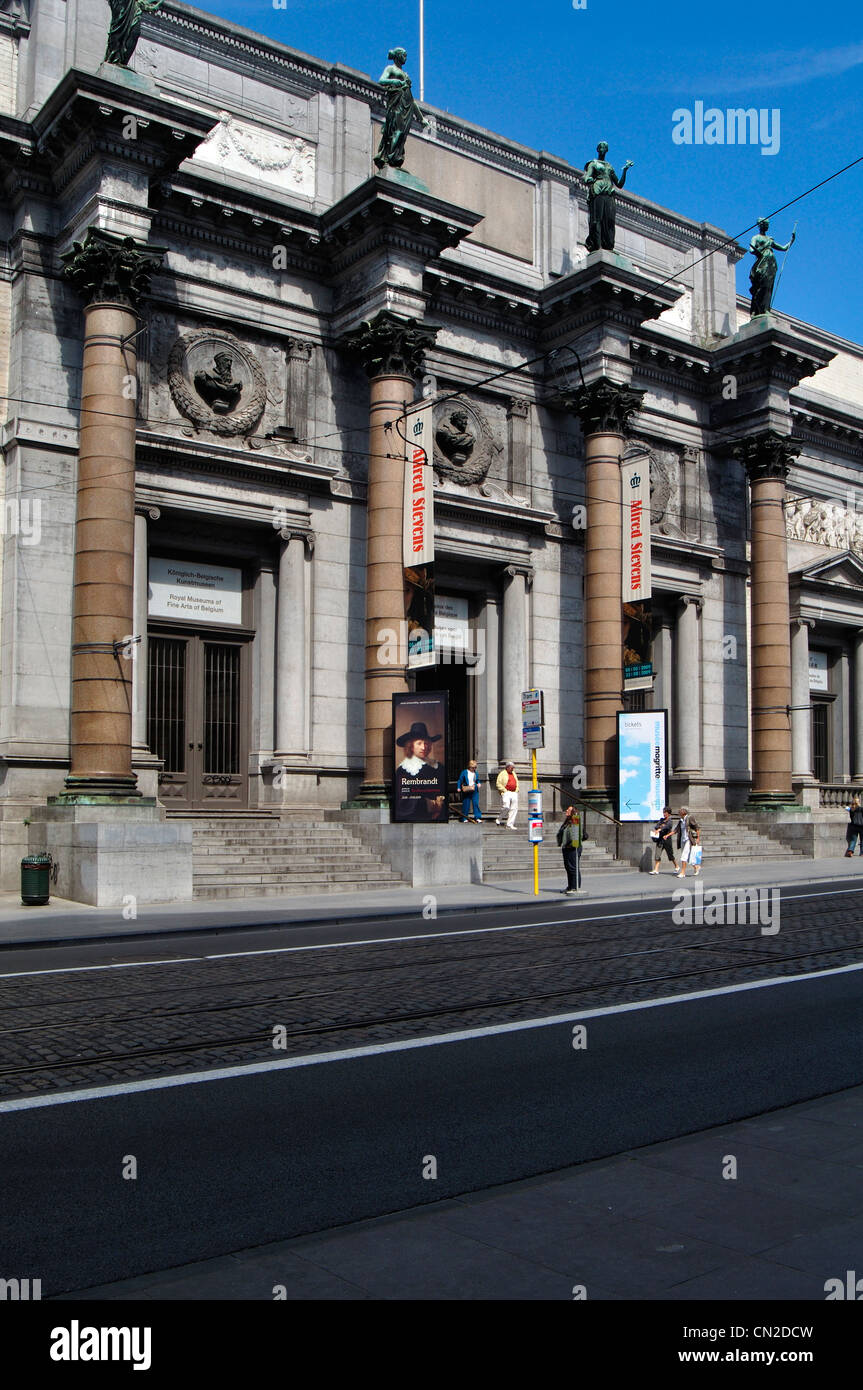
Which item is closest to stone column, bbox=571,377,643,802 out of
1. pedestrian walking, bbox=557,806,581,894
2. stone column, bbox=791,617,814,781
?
pedestrian walking, bbox=557,806,581,894

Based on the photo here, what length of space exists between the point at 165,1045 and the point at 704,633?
1141 inches

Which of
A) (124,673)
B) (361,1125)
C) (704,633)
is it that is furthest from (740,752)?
(361,1125)

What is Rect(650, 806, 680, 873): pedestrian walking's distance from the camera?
2800 cm

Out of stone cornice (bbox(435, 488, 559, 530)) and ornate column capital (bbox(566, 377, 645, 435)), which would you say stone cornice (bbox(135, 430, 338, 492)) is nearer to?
stone cornice (bbox(435, 488, 559, 530))

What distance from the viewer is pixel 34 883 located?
20.5 meters

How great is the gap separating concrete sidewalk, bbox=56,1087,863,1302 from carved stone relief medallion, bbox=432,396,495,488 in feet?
83.9

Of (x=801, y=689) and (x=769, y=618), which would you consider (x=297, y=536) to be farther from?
(x=801, y=689)

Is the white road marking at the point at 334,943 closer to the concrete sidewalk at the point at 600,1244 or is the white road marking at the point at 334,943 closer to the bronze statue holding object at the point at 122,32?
the concrete sidewalk at the point at 600,1244

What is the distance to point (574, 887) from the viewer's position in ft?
74.8

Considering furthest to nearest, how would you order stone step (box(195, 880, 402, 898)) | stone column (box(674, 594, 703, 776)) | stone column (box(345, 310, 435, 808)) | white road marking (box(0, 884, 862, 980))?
stone column (box(674, 594, 703, 776)), stone column (box(345, 310, 435, 808)), stone step (box(195, 880, 402, 898)), white road marking (box(0, 884, 862, 980))

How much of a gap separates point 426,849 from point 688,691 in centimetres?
1353

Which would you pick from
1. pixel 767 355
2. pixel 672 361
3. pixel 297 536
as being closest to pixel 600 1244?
pixel 297 536

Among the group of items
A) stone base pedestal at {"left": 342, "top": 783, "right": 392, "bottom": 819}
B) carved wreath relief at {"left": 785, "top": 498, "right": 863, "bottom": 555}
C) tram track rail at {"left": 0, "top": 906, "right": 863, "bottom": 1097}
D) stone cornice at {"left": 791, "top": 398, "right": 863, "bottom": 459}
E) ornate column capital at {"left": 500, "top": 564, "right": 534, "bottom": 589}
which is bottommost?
tram track rail at {"left": 0, "top": 906, "right": 863, "bottom": 1097}
